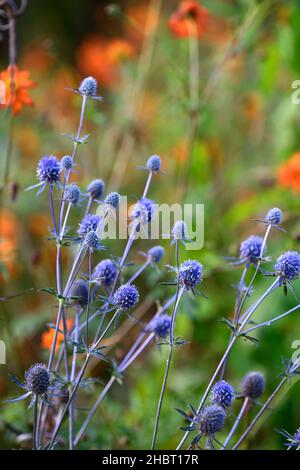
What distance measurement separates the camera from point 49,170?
0.88 meters

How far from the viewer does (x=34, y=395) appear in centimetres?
82

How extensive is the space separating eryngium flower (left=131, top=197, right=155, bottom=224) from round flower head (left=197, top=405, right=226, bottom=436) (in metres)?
0.26

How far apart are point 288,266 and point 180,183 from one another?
89 centimetres

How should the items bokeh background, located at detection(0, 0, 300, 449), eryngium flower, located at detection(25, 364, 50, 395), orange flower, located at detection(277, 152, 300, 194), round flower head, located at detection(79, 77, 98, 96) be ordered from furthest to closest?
1. orange flower, located at detection(277, 152, 300, 194)
2. bokeh background, located at detection(0, 0, 300, 449)
3. round flower head, located at detection(79, 77, 98, 96)
4. eryngium flower, located at detection(25, 364, 50, 395)

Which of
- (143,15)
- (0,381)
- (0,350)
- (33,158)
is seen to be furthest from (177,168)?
(143,15)

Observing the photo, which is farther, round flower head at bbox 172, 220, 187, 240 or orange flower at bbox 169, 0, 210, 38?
orange flower at bbox 169, 0, 210, 38

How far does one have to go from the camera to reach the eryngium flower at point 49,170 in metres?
0.88

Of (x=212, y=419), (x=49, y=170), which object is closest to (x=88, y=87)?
(x=49, y=170)

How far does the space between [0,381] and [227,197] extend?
98 cm

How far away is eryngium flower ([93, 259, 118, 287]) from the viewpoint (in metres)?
0.96

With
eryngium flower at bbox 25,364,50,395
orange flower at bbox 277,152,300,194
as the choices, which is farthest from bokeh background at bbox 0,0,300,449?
eryngium flower at bbox 25,364,50,395

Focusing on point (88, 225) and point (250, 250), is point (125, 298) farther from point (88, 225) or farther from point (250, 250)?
point (250, 250)

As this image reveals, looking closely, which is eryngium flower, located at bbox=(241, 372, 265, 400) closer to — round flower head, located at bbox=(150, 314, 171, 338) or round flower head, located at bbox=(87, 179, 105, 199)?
round flower head, located at bbox=(150, 314, 171, 338)

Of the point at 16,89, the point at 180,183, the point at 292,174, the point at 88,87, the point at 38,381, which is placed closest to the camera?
the point at 38,381
